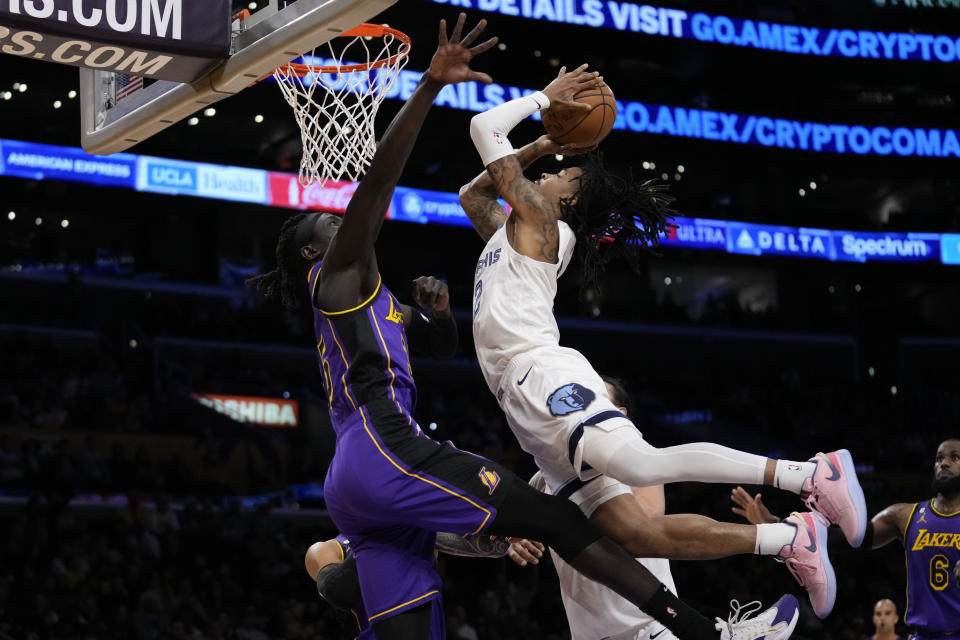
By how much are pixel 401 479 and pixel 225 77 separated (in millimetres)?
2292

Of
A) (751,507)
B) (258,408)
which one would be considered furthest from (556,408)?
(258,408)

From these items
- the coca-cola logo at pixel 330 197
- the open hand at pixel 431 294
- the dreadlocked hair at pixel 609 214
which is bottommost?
the open hand at pixel 431 294

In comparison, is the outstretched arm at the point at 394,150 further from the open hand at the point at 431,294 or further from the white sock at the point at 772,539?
the white sock at the point at 772,539

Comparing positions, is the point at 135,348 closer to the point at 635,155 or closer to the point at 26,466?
the point at 26,466

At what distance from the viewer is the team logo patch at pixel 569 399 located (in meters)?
4.59

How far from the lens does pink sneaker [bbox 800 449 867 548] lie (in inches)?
179

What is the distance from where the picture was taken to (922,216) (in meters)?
26.7

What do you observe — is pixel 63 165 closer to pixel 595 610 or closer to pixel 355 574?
pixel 355 574

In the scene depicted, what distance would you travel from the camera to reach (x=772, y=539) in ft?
15.2

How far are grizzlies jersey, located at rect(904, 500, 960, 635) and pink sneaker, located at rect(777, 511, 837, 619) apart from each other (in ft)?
9.99

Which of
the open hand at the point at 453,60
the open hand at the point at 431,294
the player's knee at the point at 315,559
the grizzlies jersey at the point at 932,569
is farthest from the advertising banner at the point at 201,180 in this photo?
the open hand at the point at 453,60

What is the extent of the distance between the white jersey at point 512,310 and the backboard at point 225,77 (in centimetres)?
123

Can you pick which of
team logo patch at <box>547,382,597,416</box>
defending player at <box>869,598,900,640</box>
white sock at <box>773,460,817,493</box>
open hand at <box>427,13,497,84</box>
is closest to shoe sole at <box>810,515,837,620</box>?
white sock at <box>773,460,817,493</box>

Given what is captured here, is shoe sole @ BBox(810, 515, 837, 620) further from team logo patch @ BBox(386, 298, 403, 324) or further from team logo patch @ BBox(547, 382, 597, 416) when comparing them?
team logo patch @ BBox(386, 298, 403, 324)
